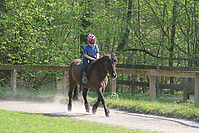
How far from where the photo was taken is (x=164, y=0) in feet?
60.3

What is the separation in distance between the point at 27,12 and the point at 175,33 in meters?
10.7

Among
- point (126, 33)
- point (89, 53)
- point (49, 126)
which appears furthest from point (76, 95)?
point (126, 33)

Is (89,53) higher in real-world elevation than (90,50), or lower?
lower

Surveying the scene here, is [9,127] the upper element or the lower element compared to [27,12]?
lower

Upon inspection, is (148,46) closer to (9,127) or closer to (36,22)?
(36,22)

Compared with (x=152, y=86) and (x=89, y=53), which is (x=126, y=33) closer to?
(x=152, y=86)

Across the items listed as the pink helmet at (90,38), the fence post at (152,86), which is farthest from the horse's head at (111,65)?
the fence post at (152,86)

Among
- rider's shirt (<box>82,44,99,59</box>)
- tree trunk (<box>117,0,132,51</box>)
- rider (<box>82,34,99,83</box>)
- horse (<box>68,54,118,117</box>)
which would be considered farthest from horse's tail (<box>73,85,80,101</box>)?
tree trunk (<box>117,0,132,51</box>)

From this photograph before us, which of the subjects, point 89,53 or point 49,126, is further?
point 89,53

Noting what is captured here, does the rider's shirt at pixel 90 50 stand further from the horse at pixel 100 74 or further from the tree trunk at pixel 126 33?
the tree trunk at pixel 126 33

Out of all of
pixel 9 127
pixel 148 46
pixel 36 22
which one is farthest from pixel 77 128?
pixel 148 46

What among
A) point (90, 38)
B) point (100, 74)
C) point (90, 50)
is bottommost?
point (100, 74)

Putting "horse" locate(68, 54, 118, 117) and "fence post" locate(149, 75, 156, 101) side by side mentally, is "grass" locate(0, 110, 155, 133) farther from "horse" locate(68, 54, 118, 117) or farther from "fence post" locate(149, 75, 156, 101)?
"fence post" locate(149, 75, 156, 101)

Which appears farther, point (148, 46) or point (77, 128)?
point (148, 46)
